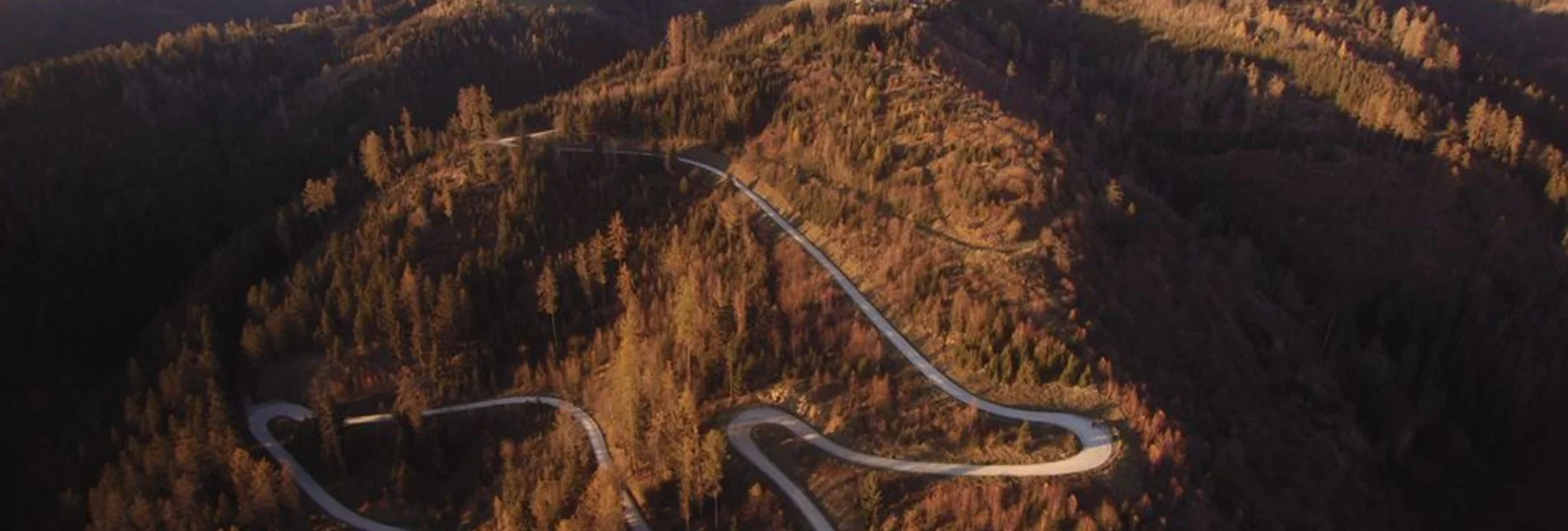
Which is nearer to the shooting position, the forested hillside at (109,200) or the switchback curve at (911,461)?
the switchback curve at (911,461)

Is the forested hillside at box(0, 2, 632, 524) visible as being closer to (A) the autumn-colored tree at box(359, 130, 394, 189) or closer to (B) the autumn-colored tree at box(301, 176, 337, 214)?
(B) the autumn-colored tree at box(301, 176, 337, 214)

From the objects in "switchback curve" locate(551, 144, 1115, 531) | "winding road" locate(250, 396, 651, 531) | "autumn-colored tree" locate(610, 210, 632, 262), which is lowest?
"winding road" locate(250, 396, 651, 531)

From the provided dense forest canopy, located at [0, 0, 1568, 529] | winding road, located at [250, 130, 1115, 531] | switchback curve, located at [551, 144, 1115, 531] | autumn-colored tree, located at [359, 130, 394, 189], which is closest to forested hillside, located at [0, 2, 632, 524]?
dense forest canopy, located at [0, 0, 1568, 529]

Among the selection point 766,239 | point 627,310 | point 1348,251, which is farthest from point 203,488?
point 1348,251

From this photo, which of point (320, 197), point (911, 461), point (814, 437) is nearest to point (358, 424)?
point (814, 437)

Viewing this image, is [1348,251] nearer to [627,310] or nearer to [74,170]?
[627,310]

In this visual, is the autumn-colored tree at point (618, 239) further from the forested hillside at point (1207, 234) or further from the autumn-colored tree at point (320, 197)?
the autumn-colored tree at point (320, 197)

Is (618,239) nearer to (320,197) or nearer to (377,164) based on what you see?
(377,164)

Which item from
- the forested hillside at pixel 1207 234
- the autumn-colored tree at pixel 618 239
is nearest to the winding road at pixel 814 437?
the forested hillside at pixel 1207 234
